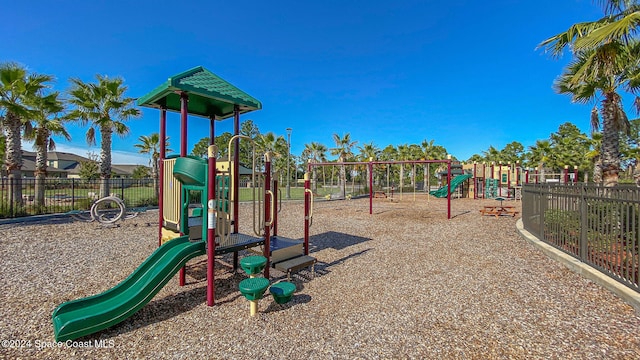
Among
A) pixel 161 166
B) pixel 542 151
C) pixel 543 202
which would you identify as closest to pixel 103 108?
pixel 161 166

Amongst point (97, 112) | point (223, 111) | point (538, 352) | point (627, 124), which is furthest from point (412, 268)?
point (97, 112)

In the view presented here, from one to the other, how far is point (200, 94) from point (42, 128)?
45.7 ft

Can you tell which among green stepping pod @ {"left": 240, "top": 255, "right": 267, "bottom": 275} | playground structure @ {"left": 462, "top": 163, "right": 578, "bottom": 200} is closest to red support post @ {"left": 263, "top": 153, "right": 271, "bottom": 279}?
green stepping pod @ {"left": 240, "top": 255, "right": 267, "bottom": 275}

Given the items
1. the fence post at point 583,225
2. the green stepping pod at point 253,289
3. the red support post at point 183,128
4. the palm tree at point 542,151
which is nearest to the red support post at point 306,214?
the green stepping pod at point 253,289

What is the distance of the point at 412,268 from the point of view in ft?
18.3

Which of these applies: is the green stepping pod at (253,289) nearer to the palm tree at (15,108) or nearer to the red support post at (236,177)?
the red support post at (236,177)

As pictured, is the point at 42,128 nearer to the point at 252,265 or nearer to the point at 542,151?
the point at 252,265

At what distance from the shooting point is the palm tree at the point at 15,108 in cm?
1109

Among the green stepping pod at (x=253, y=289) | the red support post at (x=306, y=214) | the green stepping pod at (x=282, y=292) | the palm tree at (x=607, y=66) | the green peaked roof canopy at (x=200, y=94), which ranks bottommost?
the green stepping pod at (x=282, y=292)

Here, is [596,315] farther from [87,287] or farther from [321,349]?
[87,287]

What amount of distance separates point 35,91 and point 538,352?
17.2 meters

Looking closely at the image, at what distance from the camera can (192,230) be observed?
508cm

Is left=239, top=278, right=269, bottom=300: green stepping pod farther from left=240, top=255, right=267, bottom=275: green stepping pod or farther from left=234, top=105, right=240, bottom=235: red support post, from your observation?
left=234, top=105, right=240, bottom=235: red support post

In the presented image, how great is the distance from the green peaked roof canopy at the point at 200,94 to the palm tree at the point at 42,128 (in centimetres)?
1115
